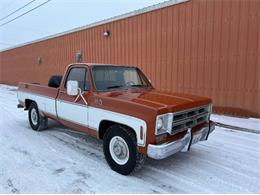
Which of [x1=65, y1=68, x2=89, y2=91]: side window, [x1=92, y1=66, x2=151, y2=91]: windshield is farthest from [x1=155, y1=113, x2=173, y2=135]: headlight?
[x1=65, y1=68, x2=89, y2=91]: side window

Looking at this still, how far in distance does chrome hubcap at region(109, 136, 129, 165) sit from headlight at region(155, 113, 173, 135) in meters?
0.71

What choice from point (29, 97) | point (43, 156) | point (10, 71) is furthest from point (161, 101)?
point (10, 71)

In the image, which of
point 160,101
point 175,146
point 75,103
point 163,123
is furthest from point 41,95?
point 175,146

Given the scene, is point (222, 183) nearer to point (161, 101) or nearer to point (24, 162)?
point (161, 101)

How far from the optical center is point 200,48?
9.00 meters

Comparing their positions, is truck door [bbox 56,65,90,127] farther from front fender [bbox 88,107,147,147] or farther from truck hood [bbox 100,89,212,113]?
truck hood [bbox 100,89,212,113]

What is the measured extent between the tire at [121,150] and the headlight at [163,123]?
478mm

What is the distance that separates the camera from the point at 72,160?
4559 mm

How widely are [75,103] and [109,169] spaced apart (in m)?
1.56

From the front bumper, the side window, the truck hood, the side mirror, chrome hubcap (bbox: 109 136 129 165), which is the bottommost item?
chrome hubcap (bbox: 109 136 129 165)

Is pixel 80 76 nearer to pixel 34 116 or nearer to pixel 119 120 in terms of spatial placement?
pixel 119 120

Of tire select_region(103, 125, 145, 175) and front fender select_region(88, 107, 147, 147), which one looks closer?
front fender select_region(88, 107, 147, 147)

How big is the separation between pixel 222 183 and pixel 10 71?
30.5m

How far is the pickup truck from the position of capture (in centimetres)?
356
